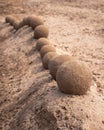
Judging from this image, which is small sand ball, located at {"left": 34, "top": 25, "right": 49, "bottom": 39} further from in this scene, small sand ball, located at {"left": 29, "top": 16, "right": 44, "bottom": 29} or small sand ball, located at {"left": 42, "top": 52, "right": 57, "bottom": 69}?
small sand ball, located at {"left": 42, "top": 52, "right": 57, "bottom": 69}

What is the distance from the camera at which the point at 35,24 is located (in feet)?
39.3

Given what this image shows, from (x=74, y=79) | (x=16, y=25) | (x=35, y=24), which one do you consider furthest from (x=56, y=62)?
(x=16, y=25)

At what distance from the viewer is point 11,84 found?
8.45 m

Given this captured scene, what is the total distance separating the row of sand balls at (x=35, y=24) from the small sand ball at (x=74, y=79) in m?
5.06

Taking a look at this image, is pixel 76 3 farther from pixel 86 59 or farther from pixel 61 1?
pixel 86 59

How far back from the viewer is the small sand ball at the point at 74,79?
5.79 m

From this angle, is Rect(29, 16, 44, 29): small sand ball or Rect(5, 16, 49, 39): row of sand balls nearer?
Rect(5, 16, 49, 39): row of sand balls

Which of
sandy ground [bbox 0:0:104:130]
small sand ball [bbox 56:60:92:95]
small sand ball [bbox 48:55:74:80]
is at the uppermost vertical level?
small sand ball [bbox 56:60:92:95]

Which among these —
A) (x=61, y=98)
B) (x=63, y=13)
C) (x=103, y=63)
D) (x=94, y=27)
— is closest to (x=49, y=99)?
(x=61, y=98)

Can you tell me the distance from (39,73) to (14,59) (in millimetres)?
2201

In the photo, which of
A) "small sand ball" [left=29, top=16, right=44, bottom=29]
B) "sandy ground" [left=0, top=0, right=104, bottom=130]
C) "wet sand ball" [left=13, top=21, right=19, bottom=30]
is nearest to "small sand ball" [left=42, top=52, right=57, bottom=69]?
"sandy ground" [left=0, top=0, right=104, bottom=130]

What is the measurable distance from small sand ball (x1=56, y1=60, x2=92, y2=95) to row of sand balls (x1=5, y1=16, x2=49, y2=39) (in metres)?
5.06

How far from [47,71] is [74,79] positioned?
2367 mm

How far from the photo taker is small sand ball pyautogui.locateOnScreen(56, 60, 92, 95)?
5.79 metres
